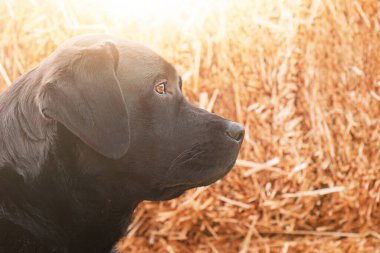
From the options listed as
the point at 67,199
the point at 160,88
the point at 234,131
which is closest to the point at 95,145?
the point at 67,199

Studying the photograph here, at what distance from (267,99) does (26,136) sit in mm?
1431

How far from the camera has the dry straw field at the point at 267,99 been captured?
330 cm

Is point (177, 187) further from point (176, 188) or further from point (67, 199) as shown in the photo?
point (67, 199)

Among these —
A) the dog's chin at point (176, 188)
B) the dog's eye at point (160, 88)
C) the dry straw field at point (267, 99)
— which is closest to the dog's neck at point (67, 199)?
the dog's chin at point (176, 188)

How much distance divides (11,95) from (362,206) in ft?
6.19

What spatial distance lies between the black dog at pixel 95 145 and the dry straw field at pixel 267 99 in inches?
29.4

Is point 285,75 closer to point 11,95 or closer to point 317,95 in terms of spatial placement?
point 317,95

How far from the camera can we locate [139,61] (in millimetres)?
2486

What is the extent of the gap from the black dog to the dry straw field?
2.45 feet

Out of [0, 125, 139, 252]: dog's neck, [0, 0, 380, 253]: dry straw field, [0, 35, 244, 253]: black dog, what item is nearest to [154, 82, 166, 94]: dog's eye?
[0, 35, 244, 253]: black dog

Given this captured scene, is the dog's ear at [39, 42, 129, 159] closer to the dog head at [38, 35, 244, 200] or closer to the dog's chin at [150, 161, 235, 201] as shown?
the dog head at [38, 35, 244, 200]

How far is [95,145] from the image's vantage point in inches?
88.7

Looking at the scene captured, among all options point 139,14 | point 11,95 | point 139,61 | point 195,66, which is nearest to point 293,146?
point 195,66

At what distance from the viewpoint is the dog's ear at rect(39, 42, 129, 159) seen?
2197 millimetres
